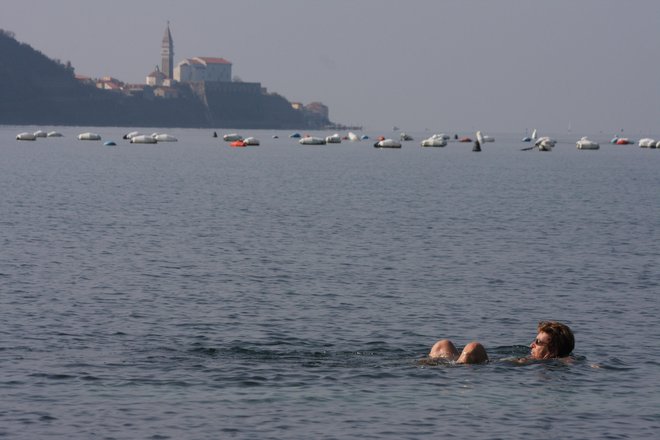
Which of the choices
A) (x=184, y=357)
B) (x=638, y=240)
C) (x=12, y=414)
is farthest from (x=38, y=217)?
(x=12, y=414)

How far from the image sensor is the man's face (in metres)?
24.3

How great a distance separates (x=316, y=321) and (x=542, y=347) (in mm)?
7455

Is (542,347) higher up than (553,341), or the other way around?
(553,341)

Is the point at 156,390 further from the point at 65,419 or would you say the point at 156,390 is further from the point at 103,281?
the point at 103,281

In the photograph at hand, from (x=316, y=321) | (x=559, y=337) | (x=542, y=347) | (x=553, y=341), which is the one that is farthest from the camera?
(x=316, y=321)

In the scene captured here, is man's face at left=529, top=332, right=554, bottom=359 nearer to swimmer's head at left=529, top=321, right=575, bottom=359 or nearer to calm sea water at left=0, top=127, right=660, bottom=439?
A: swimmer's head at left=529, top=321, right=575, bottom=359

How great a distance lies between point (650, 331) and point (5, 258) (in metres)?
23.6

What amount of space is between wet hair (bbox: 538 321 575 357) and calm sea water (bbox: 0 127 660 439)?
56cm

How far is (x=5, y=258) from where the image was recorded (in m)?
42.1

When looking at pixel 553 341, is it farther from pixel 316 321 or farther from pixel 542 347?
pixel 316 321

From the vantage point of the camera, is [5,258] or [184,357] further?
A: [5,258]

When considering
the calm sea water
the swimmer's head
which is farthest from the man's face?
the calm sea water

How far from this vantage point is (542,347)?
24641 mm

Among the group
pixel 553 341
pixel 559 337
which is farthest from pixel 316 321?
pixel 559 337
